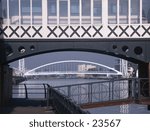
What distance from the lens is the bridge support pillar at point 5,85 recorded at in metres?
22.7

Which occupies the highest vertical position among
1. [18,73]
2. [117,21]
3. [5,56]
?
[117,21]

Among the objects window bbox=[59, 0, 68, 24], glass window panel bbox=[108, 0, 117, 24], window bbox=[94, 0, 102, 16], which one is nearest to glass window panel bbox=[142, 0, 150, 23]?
glass window panel bbox=[108, 0, 117, 24]

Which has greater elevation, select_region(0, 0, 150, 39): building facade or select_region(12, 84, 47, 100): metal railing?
select_region(0, 0, 150, 39): building facade

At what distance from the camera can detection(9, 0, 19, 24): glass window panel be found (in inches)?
874

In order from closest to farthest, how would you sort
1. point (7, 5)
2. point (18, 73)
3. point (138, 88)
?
point (138, 88), point (7, 5), point (18, 73)

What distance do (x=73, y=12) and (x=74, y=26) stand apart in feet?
2.31

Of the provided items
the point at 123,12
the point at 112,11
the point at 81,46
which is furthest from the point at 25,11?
the point at 123,12

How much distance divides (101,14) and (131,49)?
2.34 meters

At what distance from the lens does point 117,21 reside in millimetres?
22328

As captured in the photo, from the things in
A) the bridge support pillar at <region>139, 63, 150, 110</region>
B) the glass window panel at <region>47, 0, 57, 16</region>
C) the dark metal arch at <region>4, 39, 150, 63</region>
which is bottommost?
the bridge support pillar at <region>139, 63, 150, 110</region>

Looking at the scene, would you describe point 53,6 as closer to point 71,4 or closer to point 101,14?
point 71,4

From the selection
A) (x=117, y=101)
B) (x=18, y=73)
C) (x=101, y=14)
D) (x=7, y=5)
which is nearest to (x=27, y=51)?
(x=7, y=5)

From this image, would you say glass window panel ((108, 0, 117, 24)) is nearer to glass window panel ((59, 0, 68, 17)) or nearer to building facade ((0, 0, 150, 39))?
building facade ((0, 0, 150, 39))

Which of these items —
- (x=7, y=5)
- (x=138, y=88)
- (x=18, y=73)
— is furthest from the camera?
(x=18, y=73)
